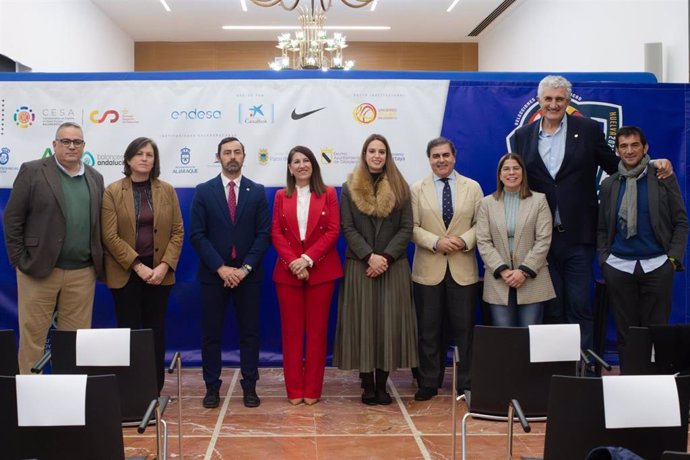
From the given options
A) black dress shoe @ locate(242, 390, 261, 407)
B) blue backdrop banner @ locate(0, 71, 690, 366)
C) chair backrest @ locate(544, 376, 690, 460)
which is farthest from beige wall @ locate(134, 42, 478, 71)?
chair backrest @ locate(544, 376, 690, 460)

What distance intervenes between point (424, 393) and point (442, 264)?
865 mm

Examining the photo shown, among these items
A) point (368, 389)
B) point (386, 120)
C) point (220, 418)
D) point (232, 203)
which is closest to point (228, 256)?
point (232, 203)

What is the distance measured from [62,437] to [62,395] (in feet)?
0.47

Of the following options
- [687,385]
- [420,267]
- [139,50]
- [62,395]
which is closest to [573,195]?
[420,267]

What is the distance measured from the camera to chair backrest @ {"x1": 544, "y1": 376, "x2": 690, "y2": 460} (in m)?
2.11

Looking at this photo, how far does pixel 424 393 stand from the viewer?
4531mm

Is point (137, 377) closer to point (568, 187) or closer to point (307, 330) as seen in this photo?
point (307, 330)

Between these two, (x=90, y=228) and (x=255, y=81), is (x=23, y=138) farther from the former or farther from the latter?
(x=255, y=81)

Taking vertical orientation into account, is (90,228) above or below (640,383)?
above

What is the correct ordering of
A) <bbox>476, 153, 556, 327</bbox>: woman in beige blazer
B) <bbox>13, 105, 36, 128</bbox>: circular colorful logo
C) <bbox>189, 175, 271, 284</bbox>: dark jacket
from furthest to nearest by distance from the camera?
<bbox>13, 105, 36, 128</bbox>: circular colorful logo
<bbox>189, 175, 271, 284</bbox>: dark jacket
<bbox>476, 153, 556, 327</bbox>: woman in beige blazer

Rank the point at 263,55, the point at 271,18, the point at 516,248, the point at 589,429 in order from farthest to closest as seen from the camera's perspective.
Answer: the point at 263,55 → the point at 271,18 → the point at 516,248 → the point at 589,429

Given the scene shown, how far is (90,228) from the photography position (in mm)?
4215

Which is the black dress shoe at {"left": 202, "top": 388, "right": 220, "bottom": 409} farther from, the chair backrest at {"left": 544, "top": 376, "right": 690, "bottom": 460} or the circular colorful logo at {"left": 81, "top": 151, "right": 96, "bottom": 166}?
the chair backrest at {"left": 544, "top": 376, "right": 690, "bottom": 460}

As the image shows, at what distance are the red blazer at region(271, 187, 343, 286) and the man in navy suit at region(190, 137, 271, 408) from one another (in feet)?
0.44
